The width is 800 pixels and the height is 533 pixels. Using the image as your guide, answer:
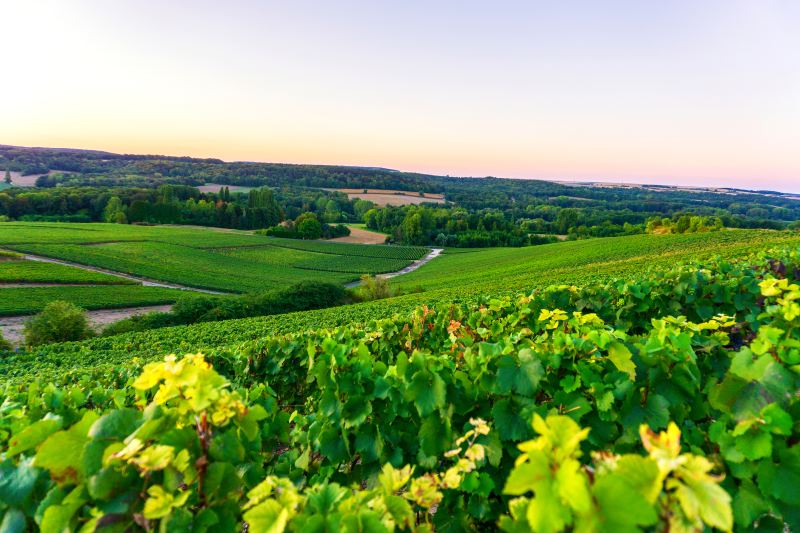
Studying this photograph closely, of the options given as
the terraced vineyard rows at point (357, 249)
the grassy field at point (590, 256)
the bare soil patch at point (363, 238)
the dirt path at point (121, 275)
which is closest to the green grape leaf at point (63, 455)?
the grassy field at point (590, 256)

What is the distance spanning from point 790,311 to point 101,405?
7448 millimetres

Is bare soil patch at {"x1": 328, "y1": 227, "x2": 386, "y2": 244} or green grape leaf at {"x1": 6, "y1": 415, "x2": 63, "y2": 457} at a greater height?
green grape leaf at {"x1": 6, "y1": 415, "x2": 63, "y2": 457}

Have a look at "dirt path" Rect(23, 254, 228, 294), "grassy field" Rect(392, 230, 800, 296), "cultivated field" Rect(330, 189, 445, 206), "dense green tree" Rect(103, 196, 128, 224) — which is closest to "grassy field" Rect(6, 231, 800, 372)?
"grassy field" Rect(392, 230, 800, 296)

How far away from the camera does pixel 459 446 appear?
263cm

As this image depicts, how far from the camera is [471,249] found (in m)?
103

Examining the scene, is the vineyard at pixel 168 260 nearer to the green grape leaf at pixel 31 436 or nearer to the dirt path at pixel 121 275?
the dirt path at pixel 121 275

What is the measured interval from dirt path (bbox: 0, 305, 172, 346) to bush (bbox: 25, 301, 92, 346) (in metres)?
1.83

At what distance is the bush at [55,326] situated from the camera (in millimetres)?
29000

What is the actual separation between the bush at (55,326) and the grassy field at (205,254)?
86.3 ft

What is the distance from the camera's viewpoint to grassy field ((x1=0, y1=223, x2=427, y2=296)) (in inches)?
2386

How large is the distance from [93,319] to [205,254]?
3518 centimetres

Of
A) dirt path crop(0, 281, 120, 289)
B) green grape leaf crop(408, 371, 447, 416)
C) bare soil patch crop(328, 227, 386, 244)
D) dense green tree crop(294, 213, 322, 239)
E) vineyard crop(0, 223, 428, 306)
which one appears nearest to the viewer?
green grape leaf crop(408, 371, 447, 416)

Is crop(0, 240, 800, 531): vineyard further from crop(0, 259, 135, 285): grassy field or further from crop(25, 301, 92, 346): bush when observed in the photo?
crop(0, 259, 135, 285): grassy field

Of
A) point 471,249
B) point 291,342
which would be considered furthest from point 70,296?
point 471,249
